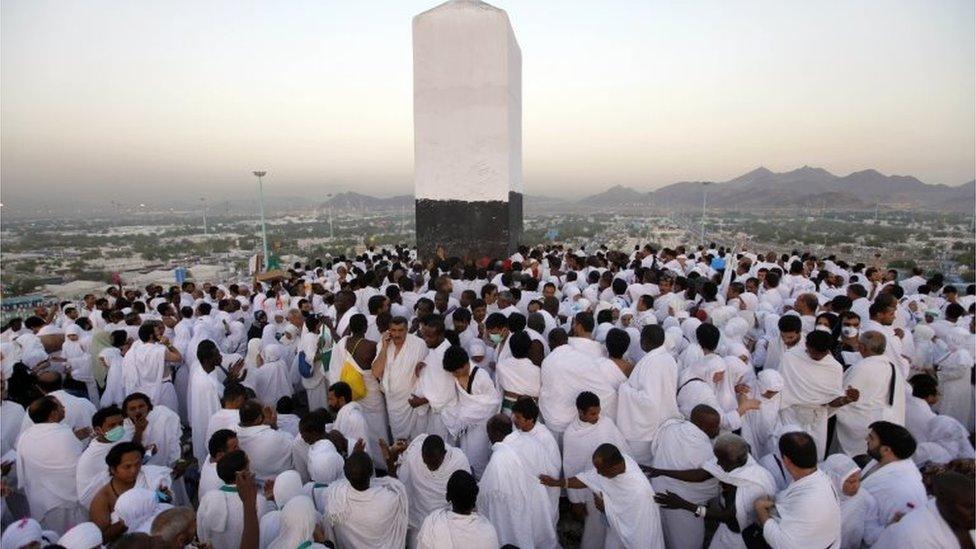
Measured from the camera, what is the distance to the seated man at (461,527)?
2715 mm

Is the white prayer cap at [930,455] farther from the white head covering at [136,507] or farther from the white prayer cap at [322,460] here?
the white head covering at [136,507]

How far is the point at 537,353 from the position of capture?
4668 millimetres

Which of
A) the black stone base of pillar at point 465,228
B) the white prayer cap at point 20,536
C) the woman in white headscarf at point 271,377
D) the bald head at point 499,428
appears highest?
the black stone base of pillar at point 465,228

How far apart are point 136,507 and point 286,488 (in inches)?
31.7

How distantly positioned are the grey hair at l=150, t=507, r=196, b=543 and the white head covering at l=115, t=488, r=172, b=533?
31 centimetres

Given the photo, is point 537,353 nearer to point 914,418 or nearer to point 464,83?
point 914,418

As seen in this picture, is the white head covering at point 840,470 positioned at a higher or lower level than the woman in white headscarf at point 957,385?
higher

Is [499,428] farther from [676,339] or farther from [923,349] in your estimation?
[923,349]

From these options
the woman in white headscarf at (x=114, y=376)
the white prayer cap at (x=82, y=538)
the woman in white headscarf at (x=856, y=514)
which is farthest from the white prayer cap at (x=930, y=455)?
the woman in white headscarf at (x=114, y=376)

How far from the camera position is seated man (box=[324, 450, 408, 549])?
3.04 m

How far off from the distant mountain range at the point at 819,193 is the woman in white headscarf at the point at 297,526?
97.9 m

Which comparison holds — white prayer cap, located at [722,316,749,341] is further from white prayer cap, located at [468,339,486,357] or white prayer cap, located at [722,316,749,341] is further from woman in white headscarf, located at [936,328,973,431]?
white prayer cap, located at [468,339,486,357]

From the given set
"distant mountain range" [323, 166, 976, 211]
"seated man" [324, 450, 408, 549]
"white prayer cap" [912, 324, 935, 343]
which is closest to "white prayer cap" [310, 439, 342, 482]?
"seated man" [324, 450, 408, 549]

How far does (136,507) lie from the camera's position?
3.01m
